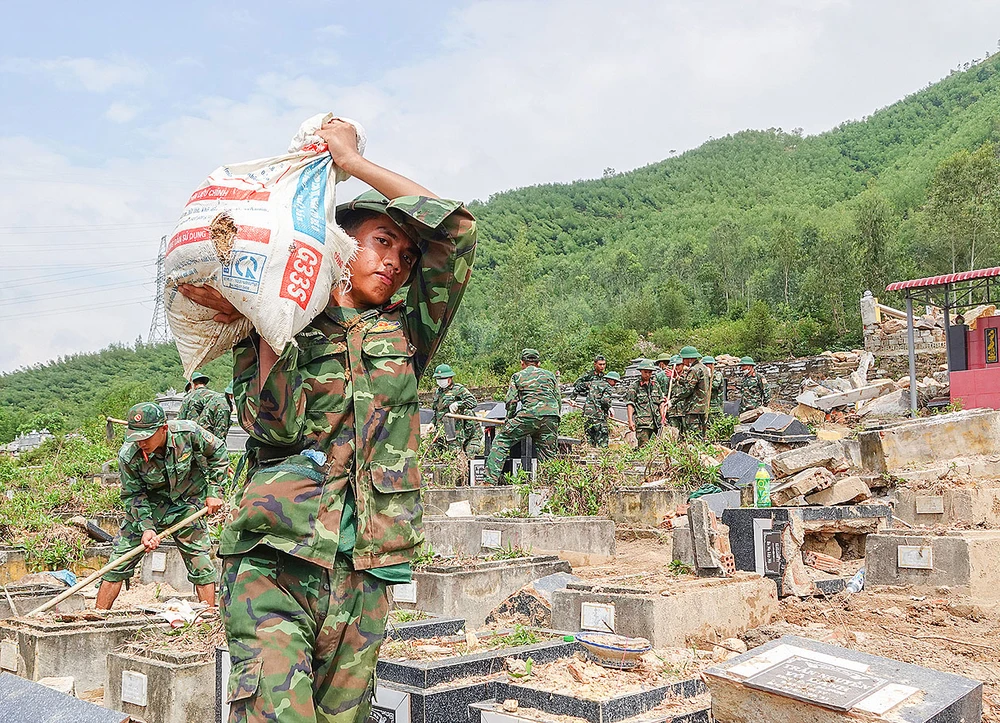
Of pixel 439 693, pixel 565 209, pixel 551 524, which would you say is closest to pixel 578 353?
pixel 551 524

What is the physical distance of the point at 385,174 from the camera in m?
3.03

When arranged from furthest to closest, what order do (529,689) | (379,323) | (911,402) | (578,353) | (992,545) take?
(578,353) → (911,402) → (992,545) → (529,689) → (379,323)

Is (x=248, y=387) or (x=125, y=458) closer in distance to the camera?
(x=248, y=387)

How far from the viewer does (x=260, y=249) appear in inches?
104

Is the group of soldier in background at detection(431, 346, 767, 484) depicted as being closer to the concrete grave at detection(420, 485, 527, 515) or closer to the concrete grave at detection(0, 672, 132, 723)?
the concrete grave at detection(420, 485, 527, 515)

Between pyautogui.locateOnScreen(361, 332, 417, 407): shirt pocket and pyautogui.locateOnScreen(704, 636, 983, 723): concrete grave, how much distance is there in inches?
65.1

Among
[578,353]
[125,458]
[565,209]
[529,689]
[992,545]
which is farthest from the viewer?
[565,209]

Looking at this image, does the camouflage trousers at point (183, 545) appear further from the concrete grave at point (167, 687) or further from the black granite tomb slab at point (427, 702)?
the black granite tomb slab at point (427, 702)

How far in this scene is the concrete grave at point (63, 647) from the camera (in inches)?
226

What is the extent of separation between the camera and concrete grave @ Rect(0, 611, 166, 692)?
573cm

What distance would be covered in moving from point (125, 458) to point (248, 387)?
5083 millimetres

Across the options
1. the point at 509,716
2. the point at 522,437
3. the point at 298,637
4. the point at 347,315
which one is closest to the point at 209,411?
Answer: the point at 522,437

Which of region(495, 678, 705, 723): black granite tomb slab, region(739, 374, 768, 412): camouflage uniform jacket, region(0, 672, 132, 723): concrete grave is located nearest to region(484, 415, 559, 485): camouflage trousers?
region(495, 678, 705, 723): black granite tomb slab

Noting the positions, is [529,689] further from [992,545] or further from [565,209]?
[565,209]
